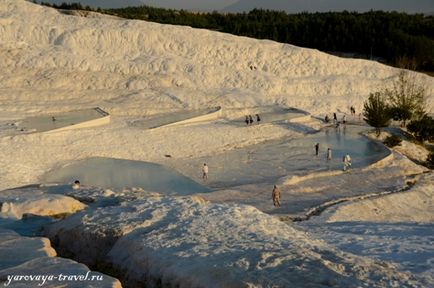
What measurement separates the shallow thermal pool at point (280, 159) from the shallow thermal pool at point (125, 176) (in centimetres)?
88

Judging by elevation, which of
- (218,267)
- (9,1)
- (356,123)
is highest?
(9,1)

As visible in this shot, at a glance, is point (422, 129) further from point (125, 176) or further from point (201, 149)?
point (125, 176)

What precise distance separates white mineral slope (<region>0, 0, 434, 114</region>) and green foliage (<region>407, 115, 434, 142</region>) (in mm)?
8118

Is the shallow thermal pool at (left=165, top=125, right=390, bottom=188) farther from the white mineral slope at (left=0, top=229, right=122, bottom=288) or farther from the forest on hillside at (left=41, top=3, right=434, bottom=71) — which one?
the forest on hillside at (left=41, top=3, right=434, bottom=71)

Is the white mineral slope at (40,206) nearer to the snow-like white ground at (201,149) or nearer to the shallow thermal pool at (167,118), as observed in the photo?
the snow-like white ground at (201,149)

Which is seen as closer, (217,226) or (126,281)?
(126,281)

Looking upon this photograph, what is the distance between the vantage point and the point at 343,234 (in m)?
12.0

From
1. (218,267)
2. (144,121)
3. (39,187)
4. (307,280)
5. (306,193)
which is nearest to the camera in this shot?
(307,280)

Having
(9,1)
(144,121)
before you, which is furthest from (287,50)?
(9,1)

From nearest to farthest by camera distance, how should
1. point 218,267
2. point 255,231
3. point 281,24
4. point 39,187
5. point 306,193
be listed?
1. point 218,267
2. point 255,231
3. point 39,187
4. point 306,193
5. point 281,24

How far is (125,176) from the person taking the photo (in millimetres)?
22375

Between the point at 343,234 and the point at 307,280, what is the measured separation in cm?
545

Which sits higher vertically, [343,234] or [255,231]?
[255,231]

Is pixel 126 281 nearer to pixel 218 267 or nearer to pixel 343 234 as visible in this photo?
pixel 218 267
